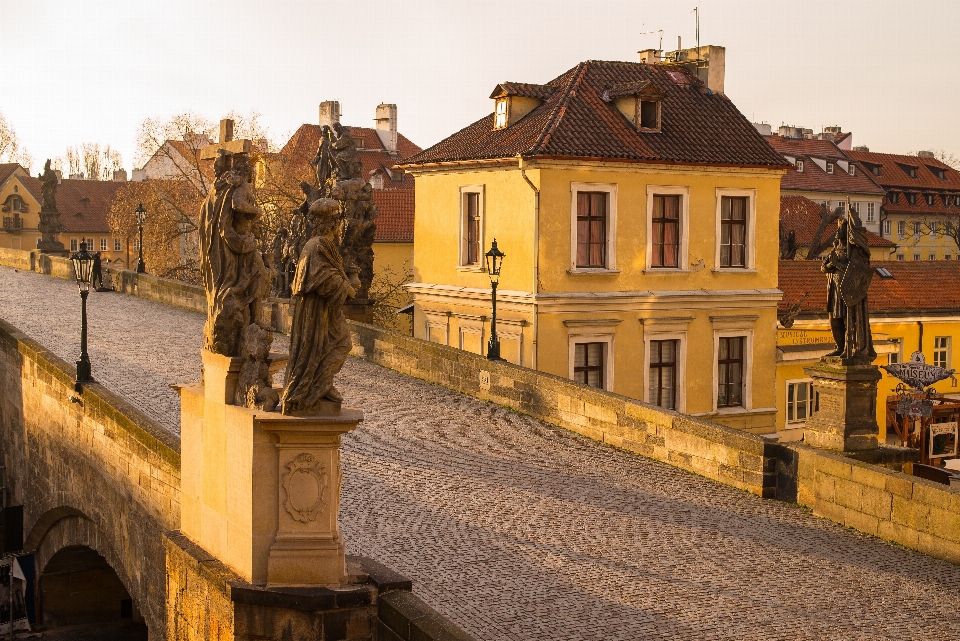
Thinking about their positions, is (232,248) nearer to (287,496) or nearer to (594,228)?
(287,496)

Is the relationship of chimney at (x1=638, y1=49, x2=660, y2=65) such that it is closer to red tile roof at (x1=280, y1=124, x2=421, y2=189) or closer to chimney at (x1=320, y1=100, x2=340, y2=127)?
red tile roof at (x1=280, y1=124, x2=421, y2=189)

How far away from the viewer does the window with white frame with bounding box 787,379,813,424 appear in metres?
33.5

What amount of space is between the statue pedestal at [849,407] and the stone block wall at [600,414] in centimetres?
155

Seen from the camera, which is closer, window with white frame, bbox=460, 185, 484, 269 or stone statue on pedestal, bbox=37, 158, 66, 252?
window with white frame, bbox=460, 185, 484, 269

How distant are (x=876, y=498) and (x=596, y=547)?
3192 mm

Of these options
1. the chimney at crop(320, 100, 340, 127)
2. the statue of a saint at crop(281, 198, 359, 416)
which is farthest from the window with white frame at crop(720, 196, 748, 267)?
the chimney at crop(320, 100, 340, 127)

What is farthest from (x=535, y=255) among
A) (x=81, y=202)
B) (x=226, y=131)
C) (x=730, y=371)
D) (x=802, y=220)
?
(x=81, y=202)

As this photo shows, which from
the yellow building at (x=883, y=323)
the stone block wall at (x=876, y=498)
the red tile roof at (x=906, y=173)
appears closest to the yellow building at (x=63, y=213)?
the red tile roof at (x=906, y=173)

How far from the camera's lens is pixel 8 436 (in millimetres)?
21500

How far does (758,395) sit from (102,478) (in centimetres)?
1970

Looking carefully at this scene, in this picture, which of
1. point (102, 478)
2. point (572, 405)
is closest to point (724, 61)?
point (572, 405)

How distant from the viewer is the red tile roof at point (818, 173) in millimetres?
68688

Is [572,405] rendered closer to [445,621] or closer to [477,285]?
[445,621]

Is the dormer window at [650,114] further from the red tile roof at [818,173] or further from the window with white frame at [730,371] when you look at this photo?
the red tile roof at [818,173]
